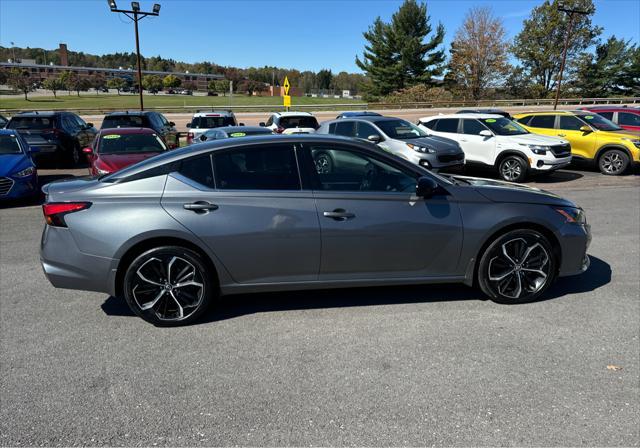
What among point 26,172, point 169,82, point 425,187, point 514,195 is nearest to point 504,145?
point 514,195

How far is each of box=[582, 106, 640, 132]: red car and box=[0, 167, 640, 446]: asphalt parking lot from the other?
11875mm

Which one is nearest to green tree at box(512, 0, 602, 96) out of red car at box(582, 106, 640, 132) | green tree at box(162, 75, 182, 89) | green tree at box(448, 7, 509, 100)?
green tree at box(448, 7, 509, 100)

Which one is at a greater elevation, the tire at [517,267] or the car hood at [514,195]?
the car hood at [514,195]

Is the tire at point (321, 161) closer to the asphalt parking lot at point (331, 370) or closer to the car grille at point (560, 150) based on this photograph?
the asphalt parking lot at point (331, 370)

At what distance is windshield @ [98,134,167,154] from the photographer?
973 cm

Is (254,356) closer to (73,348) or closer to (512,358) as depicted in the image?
(73,348)

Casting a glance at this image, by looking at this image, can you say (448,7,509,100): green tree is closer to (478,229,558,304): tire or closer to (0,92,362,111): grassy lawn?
(0,92,362,111): grassy lawn

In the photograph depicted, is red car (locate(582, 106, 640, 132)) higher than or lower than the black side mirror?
higher

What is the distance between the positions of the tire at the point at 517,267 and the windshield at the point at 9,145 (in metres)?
9.76

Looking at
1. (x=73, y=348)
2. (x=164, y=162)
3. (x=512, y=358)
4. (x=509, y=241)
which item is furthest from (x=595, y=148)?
(x=73, y=348)

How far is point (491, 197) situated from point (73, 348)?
3698 millimetres

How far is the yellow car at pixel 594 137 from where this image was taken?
1266 cm

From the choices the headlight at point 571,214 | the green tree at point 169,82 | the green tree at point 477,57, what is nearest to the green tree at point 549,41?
the green tree at point 477,57

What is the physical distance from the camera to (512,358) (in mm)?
3379
